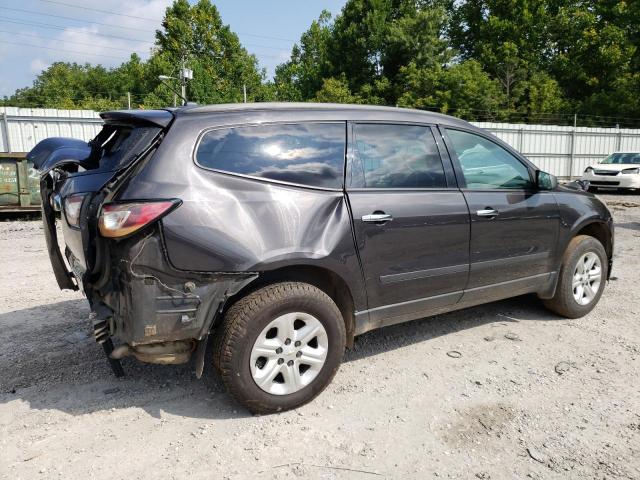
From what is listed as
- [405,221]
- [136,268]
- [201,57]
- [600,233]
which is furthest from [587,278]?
[201,57]

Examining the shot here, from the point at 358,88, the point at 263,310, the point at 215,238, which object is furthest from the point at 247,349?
the point at 358,88

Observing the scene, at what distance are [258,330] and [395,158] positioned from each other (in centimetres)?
151

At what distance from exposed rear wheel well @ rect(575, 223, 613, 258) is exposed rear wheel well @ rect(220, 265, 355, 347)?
2668 mm

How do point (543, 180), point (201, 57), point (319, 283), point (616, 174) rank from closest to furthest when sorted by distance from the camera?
point (319, 283) → point (543, 180) → point (616, 174) → point (201, 57)

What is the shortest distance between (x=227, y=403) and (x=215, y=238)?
111 centimetres

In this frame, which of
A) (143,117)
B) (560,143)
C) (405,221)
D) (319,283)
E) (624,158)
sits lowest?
(319,283)

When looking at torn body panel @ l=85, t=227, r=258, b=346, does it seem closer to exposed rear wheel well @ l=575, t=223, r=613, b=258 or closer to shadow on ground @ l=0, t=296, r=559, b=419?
shadow on ground @ l=0, t=296, r=559, b=419

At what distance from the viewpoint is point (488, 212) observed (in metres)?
3.84

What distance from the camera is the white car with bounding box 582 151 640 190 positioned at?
1652 cm

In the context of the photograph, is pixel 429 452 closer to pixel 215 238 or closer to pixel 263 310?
pixel 263 310

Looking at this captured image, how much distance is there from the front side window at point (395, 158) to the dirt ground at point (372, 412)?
1.31 meters

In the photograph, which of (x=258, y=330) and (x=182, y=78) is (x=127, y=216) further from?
(x=182, y=78)

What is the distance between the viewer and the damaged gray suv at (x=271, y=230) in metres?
2.72

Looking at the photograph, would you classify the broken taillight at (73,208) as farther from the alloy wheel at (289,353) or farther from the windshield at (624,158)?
the windshield at (624,158)
